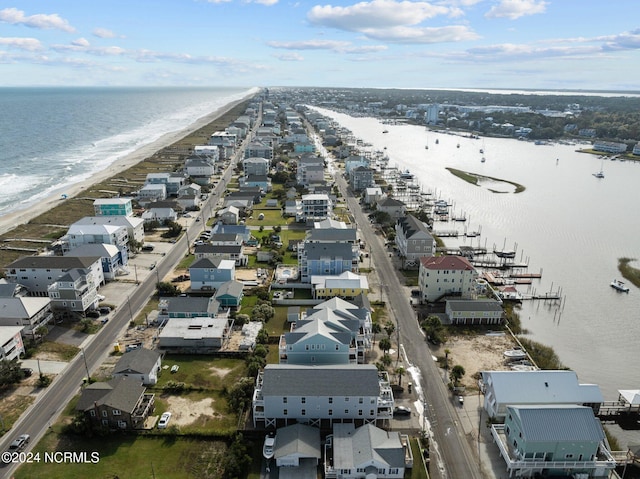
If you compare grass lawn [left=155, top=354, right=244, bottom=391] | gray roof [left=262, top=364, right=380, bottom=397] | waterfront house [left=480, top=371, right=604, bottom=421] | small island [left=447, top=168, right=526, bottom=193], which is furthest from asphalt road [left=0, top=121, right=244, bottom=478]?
small island [left=447, top=168, right=526, bottom=193]

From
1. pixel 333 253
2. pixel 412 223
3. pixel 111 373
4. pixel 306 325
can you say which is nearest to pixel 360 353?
pixel 306 325

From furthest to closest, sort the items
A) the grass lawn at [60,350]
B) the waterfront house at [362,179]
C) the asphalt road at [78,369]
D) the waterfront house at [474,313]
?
the waterfront house at [362,179]
the waterfront house at [474,313]
the grass lawn at [60,350]
the asphalt road at [78,369]

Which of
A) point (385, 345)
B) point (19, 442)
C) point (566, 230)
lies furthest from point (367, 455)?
point (566, 230)

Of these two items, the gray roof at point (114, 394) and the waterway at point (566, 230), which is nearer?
→ the gray roof at point (114, 394)

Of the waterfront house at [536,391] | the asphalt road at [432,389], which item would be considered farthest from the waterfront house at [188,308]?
the waterfront house at [536,391]

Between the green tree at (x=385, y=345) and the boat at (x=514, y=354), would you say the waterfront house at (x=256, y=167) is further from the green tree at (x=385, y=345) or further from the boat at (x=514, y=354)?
the boat at (x=514, y=354)

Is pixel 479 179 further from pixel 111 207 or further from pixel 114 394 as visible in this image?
pixel 114 394

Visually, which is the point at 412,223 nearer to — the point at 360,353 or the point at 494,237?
the point at 494,237

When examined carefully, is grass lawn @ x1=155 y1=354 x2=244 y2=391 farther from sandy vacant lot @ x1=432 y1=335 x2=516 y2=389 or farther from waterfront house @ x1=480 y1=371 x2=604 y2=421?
waterfront house @ x1=480 y1=371 x2=604 y2=421
